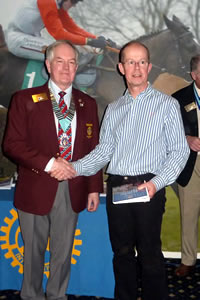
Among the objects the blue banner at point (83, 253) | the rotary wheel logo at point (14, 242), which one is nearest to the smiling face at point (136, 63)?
the blue banner at point (83, 253)

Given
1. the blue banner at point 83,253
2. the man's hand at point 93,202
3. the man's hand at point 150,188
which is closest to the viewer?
the man's hand at point 150,188

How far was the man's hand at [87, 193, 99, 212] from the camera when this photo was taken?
220 cm

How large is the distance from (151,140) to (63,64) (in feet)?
2.44

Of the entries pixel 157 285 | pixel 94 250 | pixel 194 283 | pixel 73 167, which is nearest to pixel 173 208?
pixel 194 283

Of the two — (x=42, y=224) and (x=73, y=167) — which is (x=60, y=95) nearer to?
(x=73, y=167)

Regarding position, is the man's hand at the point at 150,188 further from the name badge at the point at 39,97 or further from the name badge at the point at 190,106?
the name badge at the point at 190,106

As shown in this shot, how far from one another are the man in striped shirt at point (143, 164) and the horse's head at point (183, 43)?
133 cm

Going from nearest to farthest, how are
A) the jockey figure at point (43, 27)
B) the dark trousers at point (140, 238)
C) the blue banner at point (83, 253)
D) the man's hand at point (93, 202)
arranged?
the dark trousers at point (140, 238)
the man's hand at point (93, 202)
the blue banner at point (83, 253)
the jockey figure at point (43, 27)

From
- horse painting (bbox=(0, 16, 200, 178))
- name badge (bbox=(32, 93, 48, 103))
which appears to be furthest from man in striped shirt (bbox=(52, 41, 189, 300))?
horse painting (bbox=(0, 16, 200, 178))

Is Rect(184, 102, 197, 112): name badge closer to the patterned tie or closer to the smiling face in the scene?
the smiling face

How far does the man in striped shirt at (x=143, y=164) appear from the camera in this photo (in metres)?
1.81

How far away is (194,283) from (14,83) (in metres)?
2.51

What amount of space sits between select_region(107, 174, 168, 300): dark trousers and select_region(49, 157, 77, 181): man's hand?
0.85 ft

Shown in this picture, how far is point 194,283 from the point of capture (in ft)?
8.59
